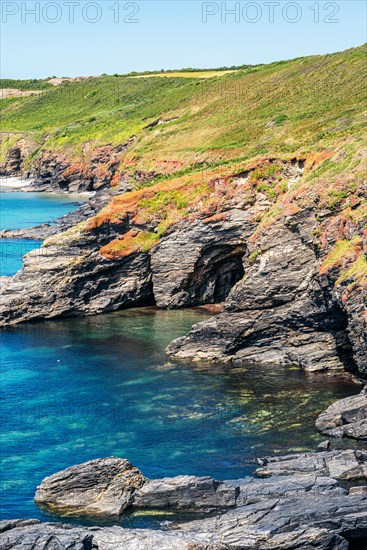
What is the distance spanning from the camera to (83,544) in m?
34.8

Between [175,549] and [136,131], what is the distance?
143 m

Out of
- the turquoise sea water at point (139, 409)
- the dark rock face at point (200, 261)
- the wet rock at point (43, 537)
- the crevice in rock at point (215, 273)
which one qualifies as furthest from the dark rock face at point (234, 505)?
the crevice in rock at point (215, 273)

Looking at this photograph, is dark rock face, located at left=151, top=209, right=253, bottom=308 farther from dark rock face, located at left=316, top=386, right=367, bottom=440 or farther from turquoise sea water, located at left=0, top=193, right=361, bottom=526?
dark rock face, located at left=316, top=386, right=367, bottom=440

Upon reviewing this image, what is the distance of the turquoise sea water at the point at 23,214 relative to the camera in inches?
4343

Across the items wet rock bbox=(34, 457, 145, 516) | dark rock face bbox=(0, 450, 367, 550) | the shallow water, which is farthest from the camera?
the shallow water

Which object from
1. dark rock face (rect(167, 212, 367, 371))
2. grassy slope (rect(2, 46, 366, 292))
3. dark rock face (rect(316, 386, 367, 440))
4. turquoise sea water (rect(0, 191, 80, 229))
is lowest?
dark rock face (rect(316, 386, 367, 440))

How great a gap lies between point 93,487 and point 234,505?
741 centimetres

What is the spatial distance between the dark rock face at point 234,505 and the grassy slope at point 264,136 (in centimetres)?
1786

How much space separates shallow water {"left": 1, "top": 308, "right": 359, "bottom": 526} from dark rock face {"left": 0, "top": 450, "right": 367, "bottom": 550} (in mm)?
2056

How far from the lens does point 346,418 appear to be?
49906 millimetres

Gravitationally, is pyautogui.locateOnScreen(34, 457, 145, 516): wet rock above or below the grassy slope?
below

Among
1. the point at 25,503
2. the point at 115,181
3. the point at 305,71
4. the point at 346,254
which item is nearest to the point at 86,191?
the point at 115,181

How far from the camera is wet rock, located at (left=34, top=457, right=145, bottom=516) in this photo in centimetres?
4156

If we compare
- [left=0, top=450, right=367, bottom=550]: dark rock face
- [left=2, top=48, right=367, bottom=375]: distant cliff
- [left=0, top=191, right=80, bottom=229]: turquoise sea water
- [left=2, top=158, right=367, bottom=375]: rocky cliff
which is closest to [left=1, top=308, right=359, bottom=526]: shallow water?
[left=0, top=450, right=367, bottom=550]: dark rock face
